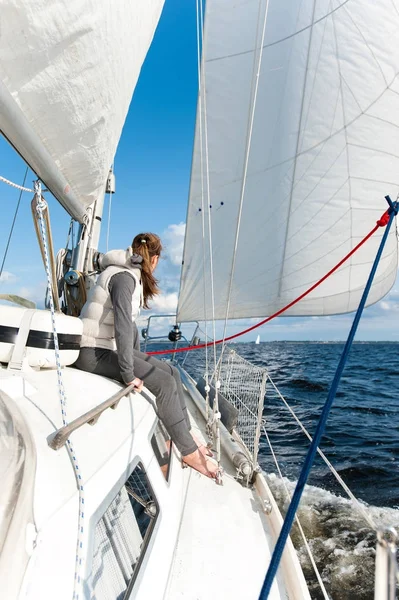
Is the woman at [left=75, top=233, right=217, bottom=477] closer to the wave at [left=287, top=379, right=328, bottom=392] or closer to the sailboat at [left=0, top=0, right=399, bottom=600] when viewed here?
the sailboat at [left=0, top=0, right=399, bottom=600]

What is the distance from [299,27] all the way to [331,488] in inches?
223

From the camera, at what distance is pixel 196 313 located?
18.8ft

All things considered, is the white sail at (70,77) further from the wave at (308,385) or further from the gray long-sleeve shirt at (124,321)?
the wave at (308,385)

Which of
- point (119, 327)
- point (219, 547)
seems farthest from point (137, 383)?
point (219, 547)

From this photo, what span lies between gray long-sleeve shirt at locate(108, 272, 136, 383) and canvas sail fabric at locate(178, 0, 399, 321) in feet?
9.03

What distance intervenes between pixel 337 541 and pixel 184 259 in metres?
3.92

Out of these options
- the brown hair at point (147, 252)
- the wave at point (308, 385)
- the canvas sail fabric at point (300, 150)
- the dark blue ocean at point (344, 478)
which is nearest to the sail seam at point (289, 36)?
the canvas sail fabric at point (300, 150)

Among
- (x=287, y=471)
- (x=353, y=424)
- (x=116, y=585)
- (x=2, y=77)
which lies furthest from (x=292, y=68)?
(x=353, y=424)

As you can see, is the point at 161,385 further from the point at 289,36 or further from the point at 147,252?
the point at 289,36

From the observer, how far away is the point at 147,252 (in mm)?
2420

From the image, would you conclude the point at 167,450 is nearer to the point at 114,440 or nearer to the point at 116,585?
the point at 114,440

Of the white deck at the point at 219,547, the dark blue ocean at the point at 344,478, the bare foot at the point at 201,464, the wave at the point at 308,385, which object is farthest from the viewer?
the wave at the point at 308,385

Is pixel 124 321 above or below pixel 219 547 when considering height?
above

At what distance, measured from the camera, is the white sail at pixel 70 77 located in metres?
1.39
